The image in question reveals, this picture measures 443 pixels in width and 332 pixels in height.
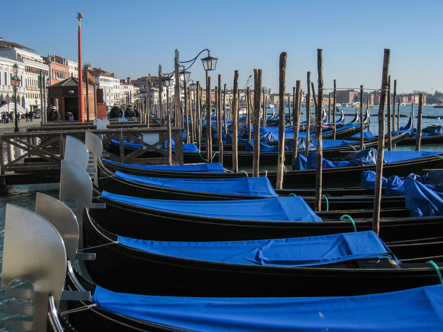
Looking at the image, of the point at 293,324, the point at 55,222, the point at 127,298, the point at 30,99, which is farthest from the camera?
the point at 30,99

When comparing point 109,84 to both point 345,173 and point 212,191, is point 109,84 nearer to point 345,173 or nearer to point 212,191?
point 345,173

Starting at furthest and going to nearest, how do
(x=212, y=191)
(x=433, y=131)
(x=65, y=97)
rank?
(x=433, y=131) < (x=65, y=97) < (x=212, y=191)

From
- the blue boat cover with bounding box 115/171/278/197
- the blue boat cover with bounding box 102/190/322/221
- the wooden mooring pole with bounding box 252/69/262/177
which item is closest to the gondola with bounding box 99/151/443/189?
the wooden mooring pole with bounding box 252/69/262/177

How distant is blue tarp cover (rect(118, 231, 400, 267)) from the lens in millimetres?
3129

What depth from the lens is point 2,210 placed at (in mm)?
6984

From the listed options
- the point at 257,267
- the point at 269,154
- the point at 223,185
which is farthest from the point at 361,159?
the point at 257,267

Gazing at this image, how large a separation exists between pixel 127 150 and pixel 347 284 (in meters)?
8.71

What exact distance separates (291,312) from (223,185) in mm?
3063

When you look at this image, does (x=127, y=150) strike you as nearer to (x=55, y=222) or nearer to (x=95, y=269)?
(x=95, y=269)

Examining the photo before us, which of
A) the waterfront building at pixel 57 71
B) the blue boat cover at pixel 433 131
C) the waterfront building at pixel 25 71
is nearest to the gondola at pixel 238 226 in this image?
the blue boat cover at pixel 433 131

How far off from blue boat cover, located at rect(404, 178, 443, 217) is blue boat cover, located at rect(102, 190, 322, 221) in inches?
37.5

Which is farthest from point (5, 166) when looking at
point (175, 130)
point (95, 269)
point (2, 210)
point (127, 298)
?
point (127, 298)

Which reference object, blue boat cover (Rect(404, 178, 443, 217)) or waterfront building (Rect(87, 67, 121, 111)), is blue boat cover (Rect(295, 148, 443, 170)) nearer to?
blue boat cover (Rect(404, 178, 443, 217))

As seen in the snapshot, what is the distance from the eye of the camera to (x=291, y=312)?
2404 mm
